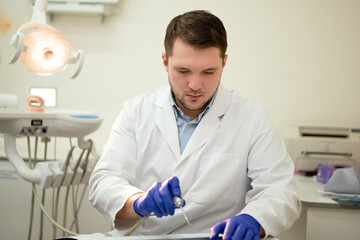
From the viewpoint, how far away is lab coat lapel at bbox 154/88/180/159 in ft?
4.52

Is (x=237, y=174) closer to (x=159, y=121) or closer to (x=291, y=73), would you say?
(x=159, y=121)

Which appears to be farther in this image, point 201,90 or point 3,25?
point 3,25

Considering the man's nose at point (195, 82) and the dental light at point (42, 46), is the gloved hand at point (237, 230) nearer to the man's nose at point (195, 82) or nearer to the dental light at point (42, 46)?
the man's nose at point (195, 82)

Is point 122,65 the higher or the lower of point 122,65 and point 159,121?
the higher

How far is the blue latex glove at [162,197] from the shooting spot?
1.04m

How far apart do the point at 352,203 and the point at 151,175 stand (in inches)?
30.9

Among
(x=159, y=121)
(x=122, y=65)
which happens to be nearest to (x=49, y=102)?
(x=122, y=65)

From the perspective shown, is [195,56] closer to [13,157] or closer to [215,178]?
[215,178]

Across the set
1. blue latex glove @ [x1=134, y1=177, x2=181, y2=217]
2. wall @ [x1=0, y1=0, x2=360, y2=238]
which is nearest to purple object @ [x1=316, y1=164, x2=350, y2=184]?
wall @ [x1=0, y1=0, x2=360, y2=238]

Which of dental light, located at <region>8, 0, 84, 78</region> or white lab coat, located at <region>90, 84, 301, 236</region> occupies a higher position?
dental light, located at <region>8, 0, 84, 78</region>

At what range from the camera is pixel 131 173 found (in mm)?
1393

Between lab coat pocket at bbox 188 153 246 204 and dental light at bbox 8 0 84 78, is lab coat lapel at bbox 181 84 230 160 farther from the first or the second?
dental light at bbox 8 0 84 78

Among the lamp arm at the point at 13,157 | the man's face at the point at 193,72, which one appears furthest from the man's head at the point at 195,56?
the lamp arm at the point at 13,157

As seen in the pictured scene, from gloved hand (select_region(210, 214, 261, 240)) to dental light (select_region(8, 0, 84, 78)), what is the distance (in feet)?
3.82
